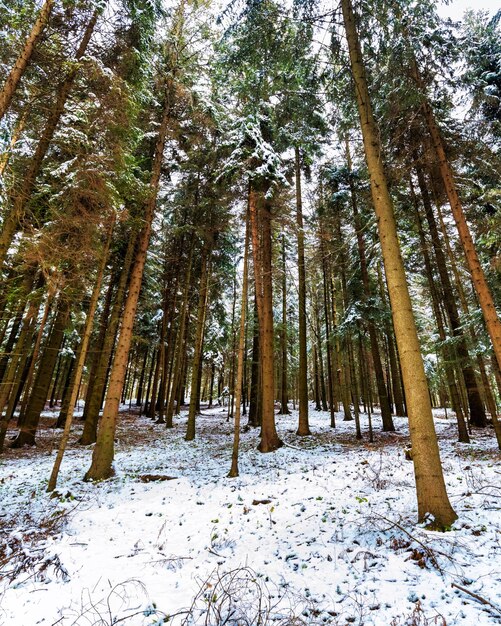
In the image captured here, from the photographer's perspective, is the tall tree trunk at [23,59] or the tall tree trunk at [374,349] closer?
the tall tree trunk at [23,59]

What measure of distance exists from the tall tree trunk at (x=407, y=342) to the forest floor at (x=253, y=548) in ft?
1.44

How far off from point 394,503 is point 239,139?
428 inches

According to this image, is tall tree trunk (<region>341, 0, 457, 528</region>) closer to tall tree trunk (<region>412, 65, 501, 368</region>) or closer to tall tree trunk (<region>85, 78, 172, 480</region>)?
tall tree trunk (<region>412, 65, 501, 368</region>)

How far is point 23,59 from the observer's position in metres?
5.52

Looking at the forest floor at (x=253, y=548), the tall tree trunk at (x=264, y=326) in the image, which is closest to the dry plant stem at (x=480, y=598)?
the forest floor at (x=253, y=548)

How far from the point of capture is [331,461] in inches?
363

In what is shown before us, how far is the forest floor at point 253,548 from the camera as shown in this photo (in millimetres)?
3334

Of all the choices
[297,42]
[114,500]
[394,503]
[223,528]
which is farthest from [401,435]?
[297,42]

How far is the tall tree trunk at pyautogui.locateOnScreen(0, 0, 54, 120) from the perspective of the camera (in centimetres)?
532

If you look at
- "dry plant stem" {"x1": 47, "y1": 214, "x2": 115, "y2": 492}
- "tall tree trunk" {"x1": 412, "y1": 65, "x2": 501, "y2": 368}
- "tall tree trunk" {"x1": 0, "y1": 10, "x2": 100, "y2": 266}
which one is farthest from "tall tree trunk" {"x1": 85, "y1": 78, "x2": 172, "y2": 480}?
"tall tree trunk" {"x1": 412, "y1": 65, "x2": 501, "y2": 368}

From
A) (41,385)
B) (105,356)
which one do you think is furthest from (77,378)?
(41,385)

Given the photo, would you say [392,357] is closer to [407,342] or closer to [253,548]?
[407,342]

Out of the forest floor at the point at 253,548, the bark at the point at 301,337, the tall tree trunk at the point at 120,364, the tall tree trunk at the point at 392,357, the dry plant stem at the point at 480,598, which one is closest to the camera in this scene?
the dry plant stem at the point at 480,598

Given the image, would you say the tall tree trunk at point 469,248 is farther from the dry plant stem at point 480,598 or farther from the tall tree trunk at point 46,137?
the tall tree trunk at point 46,137
